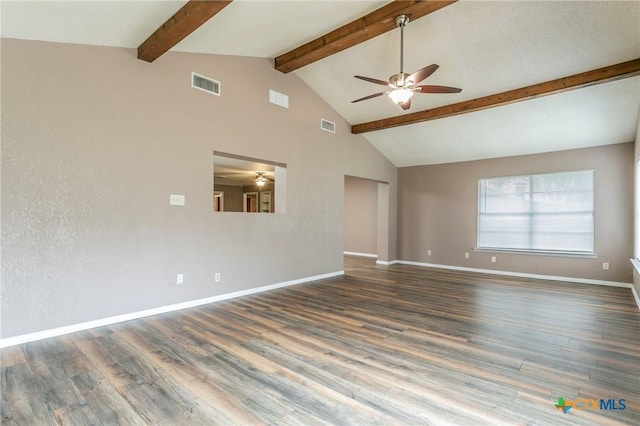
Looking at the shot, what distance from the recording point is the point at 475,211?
24.1 ft

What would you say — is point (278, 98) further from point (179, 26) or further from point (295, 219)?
point (179, 26)

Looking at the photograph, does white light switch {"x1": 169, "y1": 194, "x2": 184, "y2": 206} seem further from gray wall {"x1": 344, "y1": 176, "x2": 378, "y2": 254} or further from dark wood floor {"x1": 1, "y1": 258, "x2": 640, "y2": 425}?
gray wall {"x1": 344, "y1": 176, "x2": 378, "y2": 254}

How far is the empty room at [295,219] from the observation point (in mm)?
2271

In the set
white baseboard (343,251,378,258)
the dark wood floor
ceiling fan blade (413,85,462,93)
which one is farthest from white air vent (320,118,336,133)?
white baseboard (343,251,378,258)

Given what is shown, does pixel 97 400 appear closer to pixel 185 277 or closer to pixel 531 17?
pixel 185 277

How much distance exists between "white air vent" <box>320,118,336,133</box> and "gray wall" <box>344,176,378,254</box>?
9.10 ft

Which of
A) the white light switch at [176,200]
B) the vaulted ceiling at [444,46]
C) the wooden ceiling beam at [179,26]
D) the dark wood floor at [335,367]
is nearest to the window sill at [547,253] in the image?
the dark wood floor at [335,367]

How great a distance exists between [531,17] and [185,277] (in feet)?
17.1

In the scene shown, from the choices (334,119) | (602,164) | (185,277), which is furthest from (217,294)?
(602,164)

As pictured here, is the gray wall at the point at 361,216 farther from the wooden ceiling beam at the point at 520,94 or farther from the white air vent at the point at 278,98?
the white air vent at the point at 278,98

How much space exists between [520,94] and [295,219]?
4037 millimetres

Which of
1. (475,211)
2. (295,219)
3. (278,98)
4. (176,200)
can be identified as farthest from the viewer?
(475,211)

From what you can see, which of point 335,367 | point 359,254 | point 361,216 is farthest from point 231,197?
point 335,367

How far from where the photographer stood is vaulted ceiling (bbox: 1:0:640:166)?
3094 millimetres
